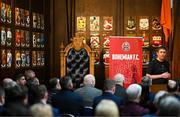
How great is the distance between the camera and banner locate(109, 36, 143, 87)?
9758mm

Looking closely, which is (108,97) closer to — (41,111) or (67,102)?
(67,102)

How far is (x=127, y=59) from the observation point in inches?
388

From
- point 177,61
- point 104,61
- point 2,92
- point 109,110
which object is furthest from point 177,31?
point 109,110

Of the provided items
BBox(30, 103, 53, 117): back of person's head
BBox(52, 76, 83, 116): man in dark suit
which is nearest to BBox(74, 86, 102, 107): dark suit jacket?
BBox(52, 76, 83, 116): man in dark suit

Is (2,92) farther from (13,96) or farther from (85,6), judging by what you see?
(85,6)

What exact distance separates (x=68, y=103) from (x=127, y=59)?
11.9 feet

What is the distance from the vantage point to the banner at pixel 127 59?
9.76 m

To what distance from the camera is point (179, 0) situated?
12.1 meters

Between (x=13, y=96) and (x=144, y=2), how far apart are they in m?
8.06

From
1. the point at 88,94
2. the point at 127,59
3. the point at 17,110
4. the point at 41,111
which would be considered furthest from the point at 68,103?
the point at 127,59

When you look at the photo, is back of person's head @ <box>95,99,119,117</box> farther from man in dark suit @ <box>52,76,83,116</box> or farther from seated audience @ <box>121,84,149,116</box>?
man in dark suit @ <box>52,76,83,116</box>

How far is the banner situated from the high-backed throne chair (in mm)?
1532

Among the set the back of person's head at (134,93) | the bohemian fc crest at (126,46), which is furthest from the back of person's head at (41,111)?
the bohemian fc crest at (126,46)

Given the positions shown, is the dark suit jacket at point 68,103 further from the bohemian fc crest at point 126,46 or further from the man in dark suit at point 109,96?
the bohemian fc crest at point 126,46
